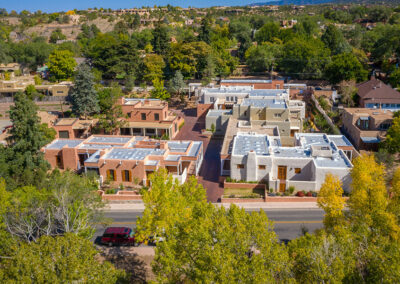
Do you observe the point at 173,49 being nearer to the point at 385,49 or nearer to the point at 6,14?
the point at 385,49

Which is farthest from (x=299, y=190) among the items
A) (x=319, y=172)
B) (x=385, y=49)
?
(x=385, y=49)

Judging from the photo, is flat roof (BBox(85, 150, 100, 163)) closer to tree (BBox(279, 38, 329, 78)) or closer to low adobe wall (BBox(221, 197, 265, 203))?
low adobe wall (BBox(221, 197, 265, 203))

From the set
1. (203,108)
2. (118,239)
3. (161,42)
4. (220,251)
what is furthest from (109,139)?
(161,42)

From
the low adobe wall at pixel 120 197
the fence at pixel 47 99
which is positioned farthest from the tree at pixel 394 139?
the fence at pixel 47 99

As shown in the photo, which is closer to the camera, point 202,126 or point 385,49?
point 202,126

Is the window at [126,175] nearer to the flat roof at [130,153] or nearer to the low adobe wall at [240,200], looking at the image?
the flat roof at [130,153]
